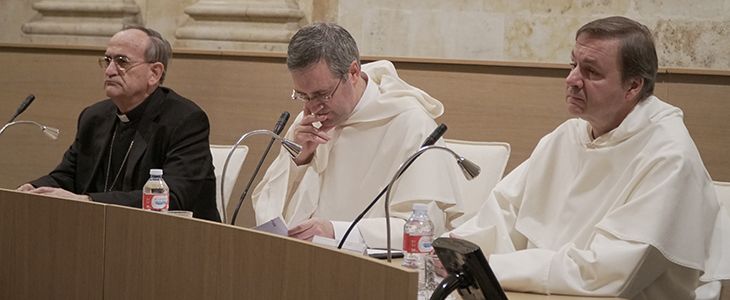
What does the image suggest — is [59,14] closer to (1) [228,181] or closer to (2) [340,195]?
(1) [228,181]

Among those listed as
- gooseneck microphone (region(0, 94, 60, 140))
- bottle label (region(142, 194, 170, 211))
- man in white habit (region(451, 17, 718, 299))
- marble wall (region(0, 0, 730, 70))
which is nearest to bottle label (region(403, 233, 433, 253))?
man in white habit (region(451, 17, 718, 299))

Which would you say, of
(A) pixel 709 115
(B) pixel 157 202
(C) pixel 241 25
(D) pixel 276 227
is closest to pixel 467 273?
(D) pixel 276 227

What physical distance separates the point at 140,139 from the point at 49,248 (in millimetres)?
1746

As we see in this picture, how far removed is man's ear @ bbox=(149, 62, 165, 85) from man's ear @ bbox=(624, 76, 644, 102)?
2586 millimetres

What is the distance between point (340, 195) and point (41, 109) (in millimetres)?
3151

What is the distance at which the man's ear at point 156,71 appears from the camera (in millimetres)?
5859

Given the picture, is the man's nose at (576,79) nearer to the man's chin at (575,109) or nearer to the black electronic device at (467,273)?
the man's chin at (575,109)

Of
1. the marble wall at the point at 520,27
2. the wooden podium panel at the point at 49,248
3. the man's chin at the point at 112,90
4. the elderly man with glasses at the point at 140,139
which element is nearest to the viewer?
the wooden podium panel at the point at 49,248

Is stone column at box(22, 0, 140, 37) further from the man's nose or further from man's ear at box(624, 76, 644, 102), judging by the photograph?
man's ear at box(624, 76, 644, 102)

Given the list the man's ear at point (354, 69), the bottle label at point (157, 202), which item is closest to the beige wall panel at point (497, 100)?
the man's ear at point (354, 69)

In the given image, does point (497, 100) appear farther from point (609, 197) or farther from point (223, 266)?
point (223, 266)

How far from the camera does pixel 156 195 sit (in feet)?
14.9

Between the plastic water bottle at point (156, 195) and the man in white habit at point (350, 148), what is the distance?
2.05 ft

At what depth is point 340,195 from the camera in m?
5.18
